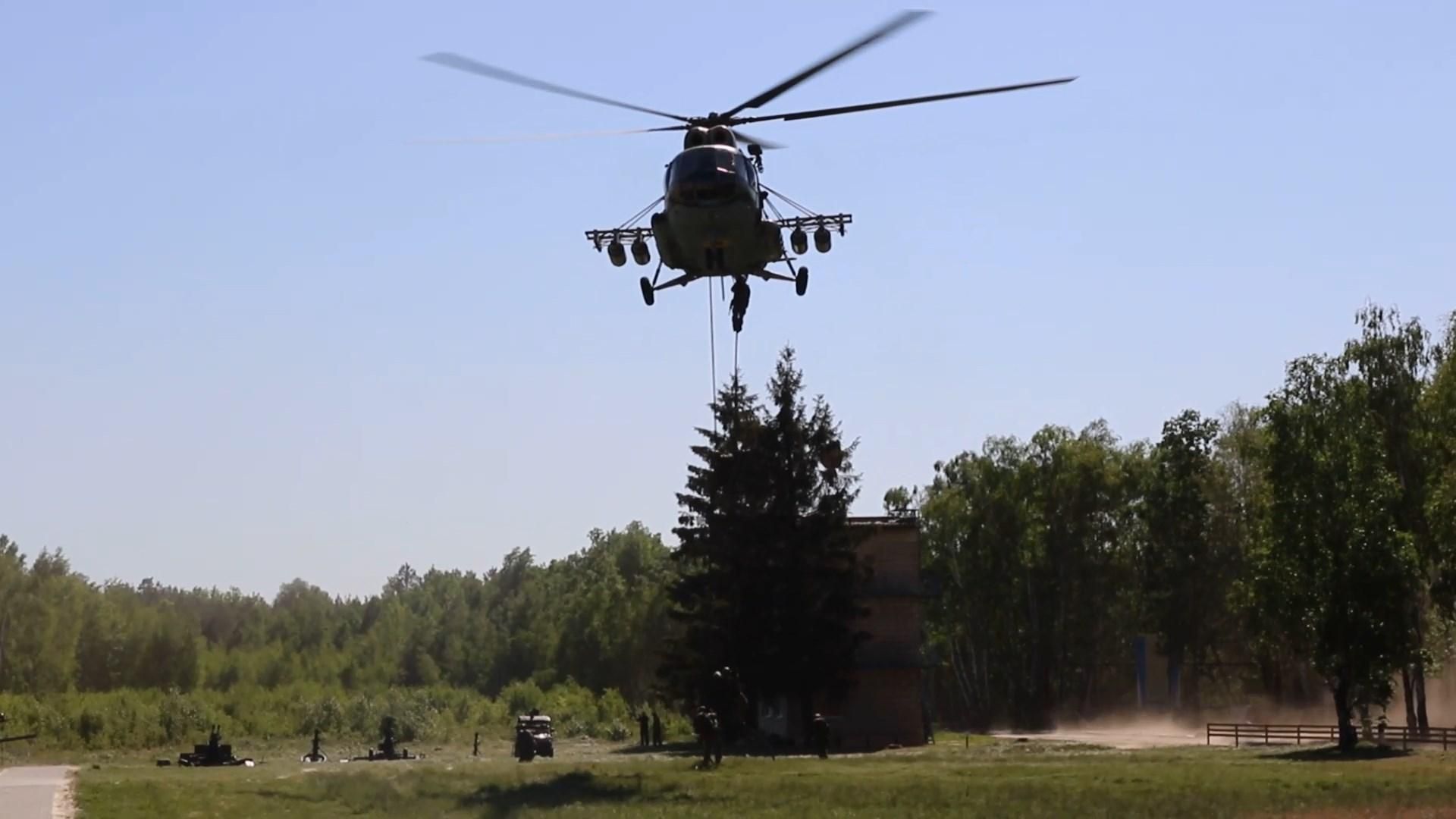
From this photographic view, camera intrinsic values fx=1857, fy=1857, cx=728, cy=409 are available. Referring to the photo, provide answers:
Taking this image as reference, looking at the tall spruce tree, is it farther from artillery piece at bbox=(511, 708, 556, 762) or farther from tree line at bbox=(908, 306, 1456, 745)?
tree line at bbox=(908, 306, 1456, 745)

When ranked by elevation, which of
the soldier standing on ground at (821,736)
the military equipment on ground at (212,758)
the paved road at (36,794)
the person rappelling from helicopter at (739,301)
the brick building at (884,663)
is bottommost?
the paved road at (36,794)

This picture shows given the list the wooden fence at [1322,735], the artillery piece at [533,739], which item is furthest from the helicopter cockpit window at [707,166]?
the wooden fence at [1322,735]

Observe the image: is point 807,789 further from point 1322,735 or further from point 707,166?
point 1322,735

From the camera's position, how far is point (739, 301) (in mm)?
32844

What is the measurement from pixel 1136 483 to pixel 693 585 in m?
37.9

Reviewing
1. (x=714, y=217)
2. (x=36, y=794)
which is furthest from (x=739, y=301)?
(x=36, y=794)

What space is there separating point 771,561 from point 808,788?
2851 centimetres

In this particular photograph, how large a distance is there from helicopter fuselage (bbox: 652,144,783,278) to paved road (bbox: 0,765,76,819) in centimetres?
1370

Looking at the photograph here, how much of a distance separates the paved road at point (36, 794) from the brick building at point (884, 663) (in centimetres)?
2799

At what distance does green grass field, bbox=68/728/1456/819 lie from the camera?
104 ft

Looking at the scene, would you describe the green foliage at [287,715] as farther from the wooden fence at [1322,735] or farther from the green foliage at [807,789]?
the green foliage at [807,789]

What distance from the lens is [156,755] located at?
69625 mm

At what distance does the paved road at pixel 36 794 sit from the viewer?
30.8 m

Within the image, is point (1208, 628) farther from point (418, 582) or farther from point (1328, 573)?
point (418, 582)
